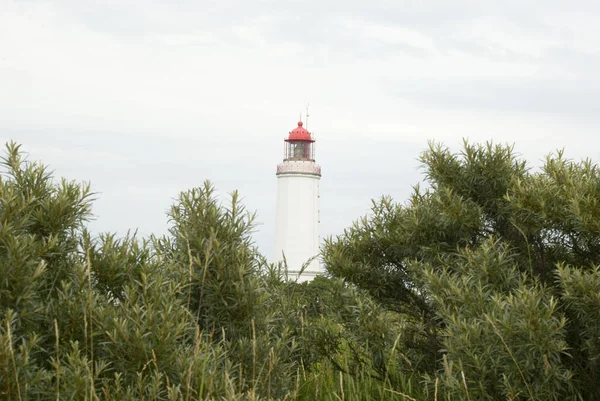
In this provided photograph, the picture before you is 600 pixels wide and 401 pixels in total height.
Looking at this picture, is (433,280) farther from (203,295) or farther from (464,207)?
(203,295)

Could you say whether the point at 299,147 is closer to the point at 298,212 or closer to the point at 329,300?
the point at 298,212

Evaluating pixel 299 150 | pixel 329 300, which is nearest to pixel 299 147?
pixel 299 150

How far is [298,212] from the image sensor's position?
2019 inches

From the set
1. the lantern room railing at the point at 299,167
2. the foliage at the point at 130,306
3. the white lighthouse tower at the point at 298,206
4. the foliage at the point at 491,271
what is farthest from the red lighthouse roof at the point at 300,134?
the foliage at the point at 130,306

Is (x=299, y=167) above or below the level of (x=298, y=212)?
above

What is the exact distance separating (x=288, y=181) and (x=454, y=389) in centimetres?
4570

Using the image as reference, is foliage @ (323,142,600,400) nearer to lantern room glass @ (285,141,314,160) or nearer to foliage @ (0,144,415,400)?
foliage @ (0,144,415,400)

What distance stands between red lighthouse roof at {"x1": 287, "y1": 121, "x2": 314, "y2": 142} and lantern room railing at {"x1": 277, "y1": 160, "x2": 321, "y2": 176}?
1731mm

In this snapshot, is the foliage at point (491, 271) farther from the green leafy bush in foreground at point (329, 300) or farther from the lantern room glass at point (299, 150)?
the lantern room glass at point (299, 150)

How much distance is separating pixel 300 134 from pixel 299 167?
306 cm

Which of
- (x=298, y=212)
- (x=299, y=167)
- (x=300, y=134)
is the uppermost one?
(x=300, y=134)

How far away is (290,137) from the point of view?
54.2 m

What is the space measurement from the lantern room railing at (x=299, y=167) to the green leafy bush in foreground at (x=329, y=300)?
42538 millimetres

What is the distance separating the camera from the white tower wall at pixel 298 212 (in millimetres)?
51031
